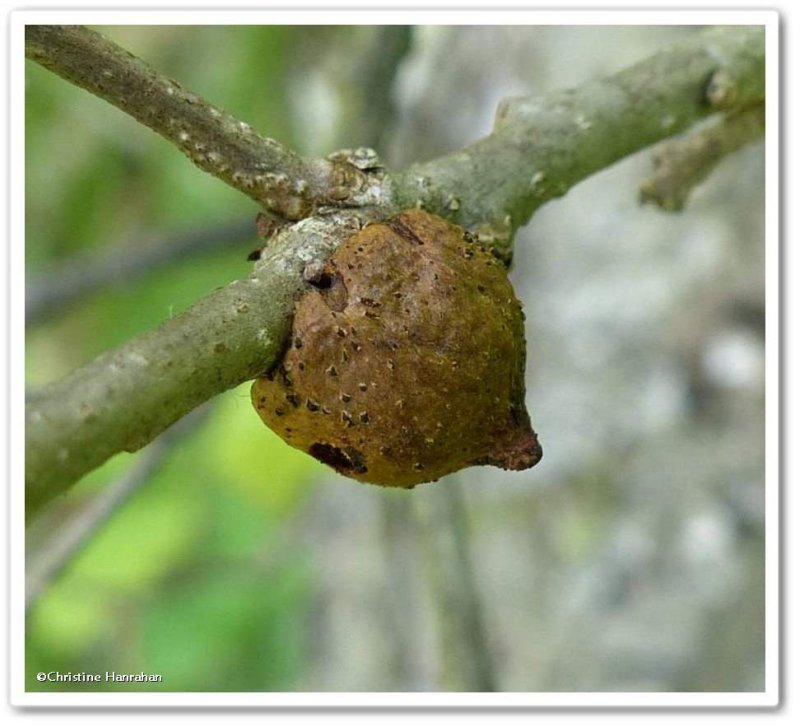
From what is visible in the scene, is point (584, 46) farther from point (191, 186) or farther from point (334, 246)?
point (334, 246)

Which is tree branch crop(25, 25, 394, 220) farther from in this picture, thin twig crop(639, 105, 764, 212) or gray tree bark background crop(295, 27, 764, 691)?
gray tree bark background crop(295, 27, 764, 691)

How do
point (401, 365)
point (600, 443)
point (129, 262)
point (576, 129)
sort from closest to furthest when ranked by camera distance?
point (401, 365), point (576, 129), point (129, 262), point (600, 443)

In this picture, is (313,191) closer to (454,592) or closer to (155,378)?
(155,378)

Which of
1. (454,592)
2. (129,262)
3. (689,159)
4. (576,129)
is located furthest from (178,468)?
(576,129)

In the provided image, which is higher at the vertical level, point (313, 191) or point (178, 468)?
point (178, 468)

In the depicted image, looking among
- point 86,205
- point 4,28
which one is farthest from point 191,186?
point 4,28

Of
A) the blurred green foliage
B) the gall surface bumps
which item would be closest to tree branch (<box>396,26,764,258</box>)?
the gall surface bumps
